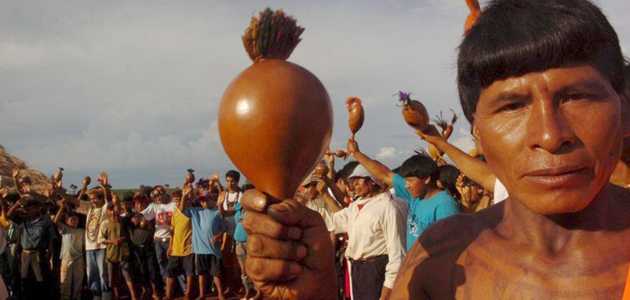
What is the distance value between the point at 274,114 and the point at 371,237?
195 inches

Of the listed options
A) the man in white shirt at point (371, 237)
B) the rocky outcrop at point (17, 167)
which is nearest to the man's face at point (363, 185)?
the man in white shirt at point (371, 237)

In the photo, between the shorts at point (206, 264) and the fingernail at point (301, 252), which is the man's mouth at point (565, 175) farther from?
the shorts at point (206, 264)

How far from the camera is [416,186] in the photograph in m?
5.84

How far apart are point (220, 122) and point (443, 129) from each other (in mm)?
4574

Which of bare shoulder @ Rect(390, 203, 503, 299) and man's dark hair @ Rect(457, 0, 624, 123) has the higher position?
man's dark hair @ Rect(457, 0, 624, 123)

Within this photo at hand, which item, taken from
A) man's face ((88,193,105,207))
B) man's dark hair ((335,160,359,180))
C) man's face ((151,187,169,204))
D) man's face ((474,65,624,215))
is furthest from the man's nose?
man's face ((151,187,169,204))

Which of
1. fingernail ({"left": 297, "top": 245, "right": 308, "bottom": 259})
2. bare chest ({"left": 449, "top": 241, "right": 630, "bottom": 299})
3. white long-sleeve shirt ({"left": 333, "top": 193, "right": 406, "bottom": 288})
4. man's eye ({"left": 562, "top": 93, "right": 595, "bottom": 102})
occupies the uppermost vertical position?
man's eye ({"left": 562, "top": 93, "right": 595, "bottom": 102})

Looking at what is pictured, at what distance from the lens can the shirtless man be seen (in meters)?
1.39

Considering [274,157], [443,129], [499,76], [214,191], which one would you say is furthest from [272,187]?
[214,191]

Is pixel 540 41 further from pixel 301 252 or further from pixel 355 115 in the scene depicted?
pixel 355 115

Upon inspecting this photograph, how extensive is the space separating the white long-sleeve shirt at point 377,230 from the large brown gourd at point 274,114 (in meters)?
4.47

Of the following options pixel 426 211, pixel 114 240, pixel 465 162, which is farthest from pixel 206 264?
pixel 465 162

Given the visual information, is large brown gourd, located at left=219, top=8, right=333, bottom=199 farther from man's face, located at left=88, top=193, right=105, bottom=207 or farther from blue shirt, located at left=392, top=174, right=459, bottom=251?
man's face, located at left=88, top=193, right=105, bottom=207

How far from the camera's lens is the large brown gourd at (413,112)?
393 centimetres
